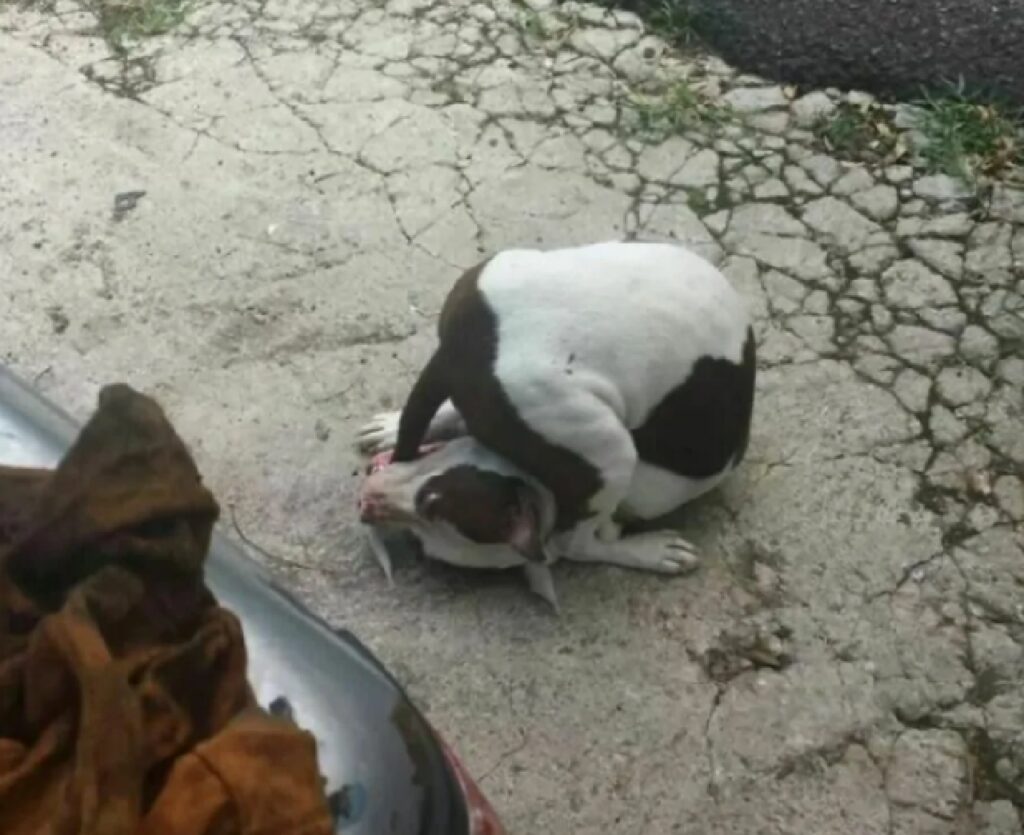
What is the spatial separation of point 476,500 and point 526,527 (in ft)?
0.28

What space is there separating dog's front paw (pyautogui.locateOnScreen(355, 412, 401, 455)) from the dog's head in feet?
0.59

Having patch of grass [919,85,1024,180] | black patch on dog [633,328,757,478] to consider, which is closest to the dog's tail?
black patch on dog [633,328,757,478]

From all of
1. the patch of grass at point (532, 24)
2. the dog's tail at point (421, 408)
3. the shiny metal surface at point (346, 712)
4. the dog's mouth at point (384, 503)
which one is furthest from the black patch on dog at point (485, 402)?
the patch of grass at point (532, 24)

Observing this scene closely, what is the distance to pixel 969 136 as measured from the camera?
3057mm

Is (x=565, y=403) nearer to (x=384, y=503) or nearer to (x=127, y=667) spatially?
(x=384, y=503)

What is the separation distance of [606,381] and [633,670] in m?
0.46

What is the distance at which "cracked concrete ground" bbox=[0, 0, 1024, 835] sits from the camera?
221cm

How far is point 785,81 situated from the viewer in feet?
10.5

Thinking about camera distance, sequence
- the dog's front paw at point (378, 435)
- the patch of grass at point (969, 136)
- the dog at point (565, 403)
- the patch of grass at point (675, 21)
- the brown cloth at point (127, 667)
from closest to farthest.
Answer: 1. the brown cloth at point (127, 667)
2. the dog at point (565, 403)
3. the dog's front paw at point (378, 435)
4. the patch of grass at point (969, 136)
5. the patch of grass at point (675, 21)

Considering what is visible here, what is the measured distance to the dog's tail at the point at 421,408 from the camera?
2238 millimetres

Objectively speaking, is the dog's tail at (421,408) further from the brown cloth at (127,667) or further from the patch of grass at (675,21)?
the patch of grass at (675,21)

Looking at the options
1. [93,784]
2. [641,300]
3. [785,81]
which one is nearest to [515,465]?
[641,300]

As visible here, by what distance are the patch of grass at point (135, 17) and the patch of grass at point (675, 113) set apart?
1104 millimetres

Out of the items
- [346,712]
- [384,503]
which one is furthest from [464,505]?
[346,712]
